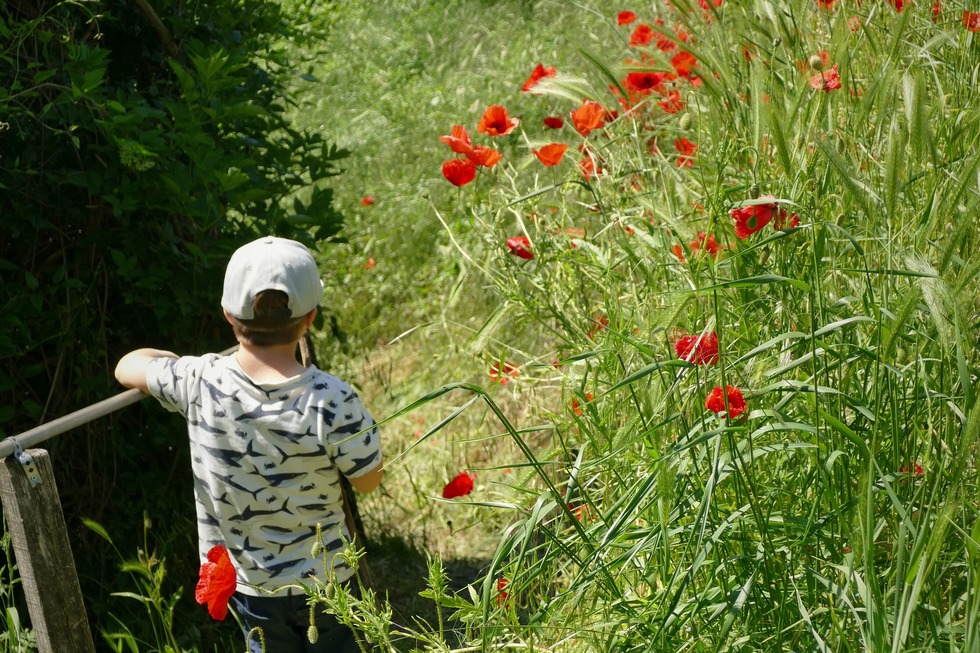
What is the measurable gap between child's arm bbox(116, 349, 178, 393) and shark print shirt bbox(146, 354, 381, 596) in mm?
123

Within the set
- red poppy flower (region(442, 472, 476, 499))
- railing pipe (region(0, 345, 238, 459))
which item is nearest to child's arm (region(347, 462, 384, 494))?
red poppy flower (region(442, 472, 476, 499))

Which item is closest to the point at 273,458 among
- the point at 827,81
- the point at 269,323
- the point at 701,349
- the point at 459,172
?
the point at 269,323

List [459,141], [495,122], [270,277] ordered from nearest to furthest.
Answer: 1. [270,277]
2. [459,141]
3. [495,122]

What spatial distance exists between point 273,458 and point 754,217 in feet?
3.38

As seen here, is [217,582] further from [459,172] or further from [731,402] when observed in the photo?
[459,172]

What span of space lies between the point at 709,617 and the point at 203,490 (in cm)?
114

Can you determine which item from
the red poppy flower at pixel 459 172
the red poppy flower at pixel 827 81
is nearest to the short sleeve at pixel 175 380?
the red poppy flower at pixel 459 172

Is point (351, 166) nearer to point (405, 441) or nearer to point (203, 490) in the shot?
point (405, 441)

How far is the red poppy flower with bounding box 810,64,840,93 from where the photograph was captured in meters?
1.86

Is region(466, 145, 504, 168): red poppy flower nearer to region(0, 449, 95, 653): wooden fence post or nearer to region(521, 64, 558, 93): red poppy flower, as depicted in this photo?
region(521, 64, 558, 93): red poppy flower

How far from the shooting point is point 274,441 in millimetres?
2020

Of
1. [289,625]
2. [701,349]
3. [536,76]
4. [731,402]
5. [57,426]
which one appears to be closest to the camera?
[731,402]

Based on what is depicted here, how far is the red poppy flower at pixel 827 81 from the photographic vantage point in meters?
1.86

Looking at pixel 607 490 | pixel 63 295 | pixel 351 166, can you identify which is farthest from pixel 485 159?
pixel 351 166
